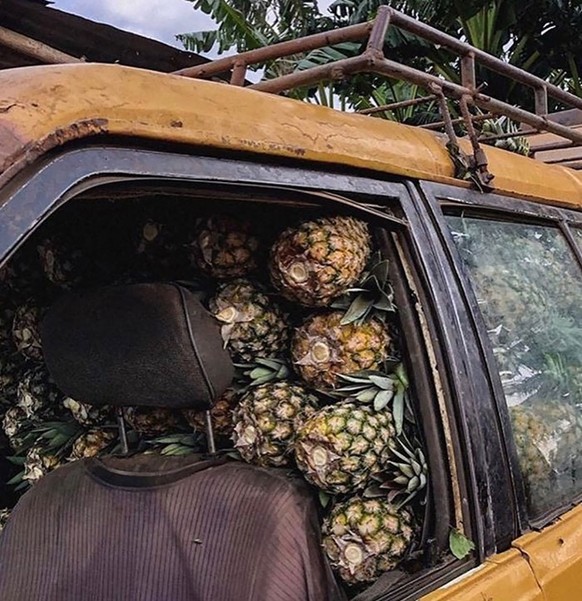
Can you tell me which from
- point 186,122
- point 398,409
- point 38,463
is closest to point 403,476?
point 398,409

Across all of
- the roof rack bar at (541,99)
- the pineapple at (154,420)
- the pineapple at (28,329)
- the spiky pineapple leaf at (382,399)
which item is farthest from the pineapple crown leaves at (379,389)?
the roof rack bar at (541,99)

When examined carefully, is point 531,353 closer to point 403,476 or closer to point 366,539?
point 403,476

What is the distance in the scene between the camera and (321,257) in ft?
6.04

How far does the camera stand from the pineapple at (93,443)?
90.7 inches

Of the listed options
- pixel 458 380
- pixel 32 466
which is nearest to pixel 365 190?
pixel 458 380

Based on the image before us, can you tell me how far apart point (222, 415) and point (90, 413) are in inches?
18.7

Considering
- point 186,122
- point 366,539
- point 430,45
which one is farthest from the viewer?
point 430,45

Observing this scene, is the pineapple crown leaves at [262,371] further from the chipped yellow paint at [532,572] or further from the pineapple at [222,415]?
the chipped yellow paint at [532,572]

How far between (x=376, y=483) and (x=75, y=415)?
1.01 metres

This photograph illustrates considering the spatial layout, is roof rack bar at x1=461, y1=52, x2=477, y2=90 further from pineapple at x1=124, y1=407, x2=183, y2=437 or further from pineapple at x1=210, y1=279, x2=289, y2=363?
pineapple at x1=124, y1=407, x2=183, y2=437

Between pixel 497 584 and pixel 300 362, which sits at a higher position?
pixel 300 362

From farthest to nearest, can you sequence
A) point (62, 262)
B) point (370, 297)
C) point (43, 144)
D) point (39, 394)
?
point (39, 394) < point (62, 262) < point (370, 297) < point (43, 144)

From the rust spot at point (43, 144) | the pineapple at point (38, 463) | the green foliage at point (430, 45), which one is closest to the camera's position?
the rust spot at point (43, 144)

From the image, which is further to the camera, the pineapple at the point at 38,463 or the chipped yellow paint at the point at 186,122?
the pineapple at the point at 38,463
